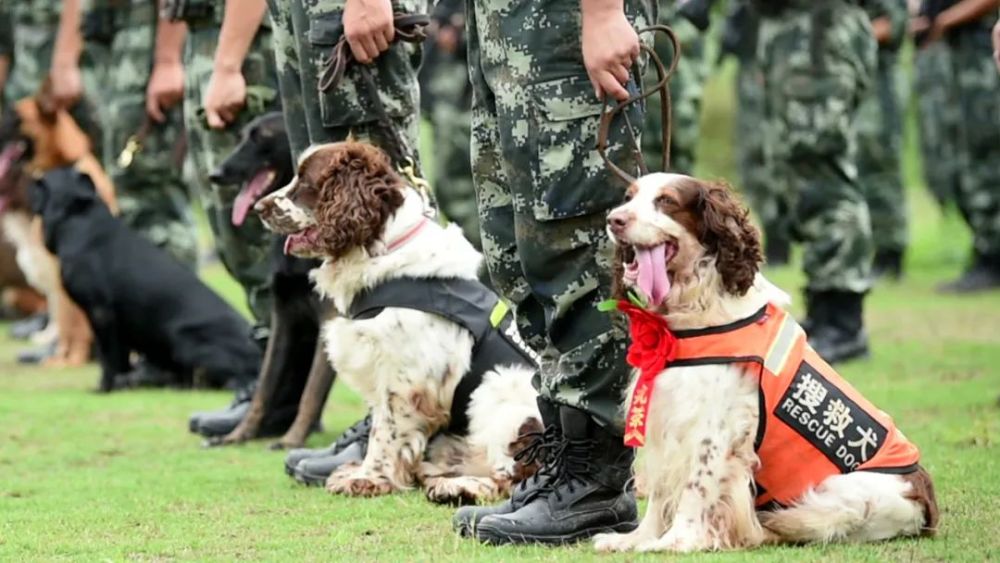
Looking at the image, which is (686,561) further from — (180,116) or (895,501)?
(180,116)

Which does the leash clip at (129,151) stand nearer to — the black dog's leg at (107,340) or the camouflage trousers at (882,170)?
the black dog's leg at (107,340)

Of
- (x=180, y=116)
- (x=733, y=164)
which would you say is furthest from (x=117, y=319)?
(x=733, y=164)

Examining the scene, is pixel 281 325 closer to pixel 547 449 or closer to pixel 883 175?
pixel 547 449

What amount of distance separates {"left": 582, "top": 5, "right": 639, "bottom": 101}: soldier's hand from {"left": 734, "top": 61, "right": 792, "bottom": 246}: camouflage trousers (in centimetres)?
1038

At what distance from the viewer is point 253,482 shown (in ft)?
18.4

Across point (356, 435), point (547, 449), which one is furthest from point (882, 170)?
point (547, 449)

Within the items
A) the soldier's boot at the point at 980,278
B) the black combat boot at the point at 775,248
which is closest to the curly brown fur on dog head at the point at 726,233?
the soldier's boot at the point at 980,278

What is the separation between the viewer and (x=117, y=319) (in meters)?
8.60

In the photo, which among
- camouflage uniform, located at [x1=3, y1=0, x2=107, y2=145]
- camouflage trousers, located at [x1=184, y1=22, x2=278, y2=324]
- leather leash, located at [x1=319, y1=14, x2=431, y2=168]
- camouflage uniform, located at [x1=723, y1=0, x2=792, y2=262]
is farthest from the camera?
camouflage uniform, located at [x1=723, y1=0, x2=792, y2=262]

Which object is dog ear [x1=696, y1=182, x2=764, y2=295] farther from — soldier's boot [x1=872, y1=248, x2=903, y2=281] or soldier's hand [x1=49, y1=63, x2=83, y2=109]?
soldier's boot [x1=872, y1=248, x2=903, y2=281]

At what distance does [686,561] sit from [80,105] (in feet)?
27.1

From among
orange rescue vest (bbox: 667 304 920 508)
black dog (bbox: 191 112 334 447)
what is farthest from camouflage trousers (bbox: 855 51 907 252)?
orange rescue vest (bbox: 667 304 920 508)

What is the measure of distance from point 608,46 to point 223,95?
2725 millimetres

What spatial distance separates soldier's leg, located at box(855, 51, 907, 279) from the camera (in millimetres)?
12445
